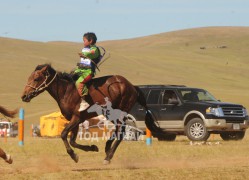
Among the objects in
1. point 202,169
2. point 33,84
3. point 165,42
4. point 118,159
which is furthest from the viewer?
point 165,42

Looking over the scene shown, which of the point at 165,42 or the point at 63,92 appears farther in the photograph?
the point at 165,42

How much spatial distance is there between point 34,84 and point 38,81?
0.35 ft

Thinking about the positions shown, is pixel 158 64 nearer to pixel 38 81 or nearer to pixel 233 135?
pixel 233 135

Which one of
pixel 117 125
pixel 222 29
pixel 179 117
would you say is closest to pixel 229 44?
pixel 222 29

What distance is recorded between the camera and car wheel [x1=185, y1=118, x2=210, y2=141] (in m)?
23.3

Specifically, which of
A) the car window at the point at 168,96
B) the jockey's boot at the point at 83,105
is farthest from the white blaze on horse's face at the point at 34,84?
the car window at the point at 168,96

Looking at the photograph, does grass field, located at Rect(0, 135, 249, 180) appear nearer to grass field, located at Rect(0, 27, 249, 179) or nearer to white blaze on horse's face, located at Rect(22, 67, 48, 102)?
grass field, located at Rect(0, 27, 249, 179)

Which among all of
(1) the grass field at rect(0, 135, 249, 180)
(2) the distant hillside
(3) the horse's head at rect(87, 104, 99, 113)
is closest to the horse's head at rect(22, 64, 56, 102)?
(3) the horse's head at rect(87, 104, 99, 113)

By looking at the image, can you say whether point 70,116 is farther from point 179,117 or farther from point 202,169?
point 179,117

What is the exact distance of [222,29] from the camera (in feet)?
505

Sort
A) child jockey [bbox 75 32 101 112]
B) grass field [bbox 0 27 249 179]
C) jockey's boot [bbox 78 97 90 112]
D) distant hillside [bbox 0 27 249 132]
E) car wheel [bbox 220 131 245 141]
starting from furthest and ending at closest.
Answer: distant hillside [bbox 0 27 249 132] → car wheel [bbox 220 131 245 141] → child jockey [bbox 75 32 101 112] → jockey's boot [bbox 78 97 90 112] → grass field [bbox 0 27 249 179]

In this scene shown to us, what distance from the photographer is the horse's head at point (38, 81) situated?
1412 cm

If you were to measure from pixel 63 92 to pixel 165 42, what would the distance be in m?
128

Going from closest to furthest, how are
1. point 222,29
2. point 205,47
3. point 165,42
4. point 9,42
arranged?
point 9,42 < point 205,47 < point 165,42 < point 222,29
